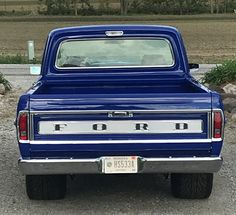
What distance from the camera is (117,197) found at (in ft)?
20.1

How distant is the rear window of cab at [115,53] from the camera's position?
22.6 feet

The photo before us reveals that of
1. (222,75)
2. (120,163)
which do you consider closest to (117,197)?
(120,163)

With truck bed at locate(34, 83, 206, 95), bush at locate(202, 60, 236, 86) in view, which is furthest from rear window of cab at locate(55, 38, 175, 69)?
bush at locate(202, 60, 236, 86)

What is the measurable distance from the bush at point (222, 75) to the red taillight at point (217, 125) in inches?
294

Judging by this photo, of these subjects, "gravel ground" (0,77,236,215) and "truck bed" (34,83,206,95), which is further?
"truck bed" (34,83,206,95)

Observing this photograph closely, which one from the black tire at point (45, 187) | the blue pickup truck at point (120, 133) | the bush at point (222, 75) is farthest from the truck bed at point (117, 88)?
the bush at point (222, 75)

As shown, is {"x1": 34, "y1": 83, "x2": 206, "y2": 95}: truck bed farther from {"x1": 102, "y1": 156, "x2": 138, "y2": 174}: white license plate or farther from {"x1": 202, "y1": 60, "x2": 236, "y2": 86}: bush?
{"x1": 202, "y1": 60, "x2": 236, "y2": 86}: bush

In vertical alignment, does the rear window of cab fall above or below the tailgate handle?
above

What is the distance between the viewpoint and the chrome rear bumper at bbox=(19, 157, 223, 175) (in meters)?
5.21

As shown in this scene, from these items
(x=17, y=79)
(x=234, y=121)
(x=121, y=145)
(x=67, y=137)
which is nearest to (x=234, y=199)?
(x=121, y=145)

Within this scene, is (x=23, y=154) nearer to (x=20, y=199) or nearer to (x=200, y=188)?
(x=20, y=199)

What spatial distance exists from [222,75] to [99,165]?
7.95 meters

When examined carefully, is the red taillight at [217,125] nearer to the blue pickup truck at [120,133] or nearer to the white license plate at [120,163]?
the blue pickup truck at [120,133]

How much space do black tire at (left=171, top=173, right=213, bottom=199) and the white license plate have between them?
28.9 inches
